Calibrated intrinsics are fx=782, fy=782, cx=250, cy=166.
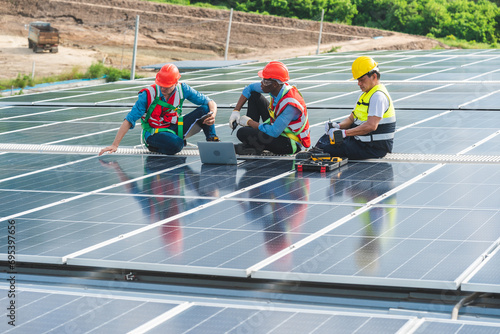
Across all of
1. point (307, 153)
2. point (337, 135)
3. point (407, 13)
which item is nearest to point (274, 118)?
point (307, 153)

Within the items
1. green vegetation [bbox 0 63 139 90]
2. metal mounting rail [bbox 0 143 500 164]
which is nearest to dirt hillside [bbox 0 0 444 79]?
green vegetation [bbox 0 63 139 90]

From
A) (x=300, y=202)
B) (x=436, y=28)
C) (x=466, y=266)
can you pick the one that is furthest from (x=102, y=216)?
(x=436, y=28)

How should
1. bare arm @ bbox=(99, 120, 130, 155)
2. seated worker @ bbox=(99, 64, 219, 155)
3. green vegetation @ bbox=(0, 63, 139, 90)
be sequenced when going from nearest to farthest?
bare arm @ bbox=(99, 120, 130, 155) < seated worker @ bbox=(99, 64, 219, 155) < green vegetation @ bbox=(0, 63, 139, 90)

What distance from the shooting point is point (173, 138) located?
42.0 ft

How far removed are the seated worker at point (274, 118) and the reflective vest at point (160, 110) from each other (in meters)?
0.98

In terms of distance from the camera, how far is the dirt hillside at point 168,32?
2309 inches

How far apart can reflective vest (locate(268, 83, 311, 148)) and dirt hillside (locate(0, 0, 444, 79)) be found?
4341 centimetres

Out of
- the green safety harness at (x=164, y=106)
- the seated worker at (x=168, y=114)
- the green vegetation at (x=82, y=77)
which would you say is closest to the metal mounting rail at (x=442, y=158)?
the seated worker at (x=168, y=114)

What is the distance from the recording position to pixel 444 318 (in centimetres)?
582

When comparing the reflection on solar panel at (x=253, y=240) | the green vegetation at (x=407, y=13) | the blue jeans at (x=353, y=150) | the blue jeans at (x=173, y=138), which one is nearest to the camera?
the reflection on solar panel at (x=253, y=240)

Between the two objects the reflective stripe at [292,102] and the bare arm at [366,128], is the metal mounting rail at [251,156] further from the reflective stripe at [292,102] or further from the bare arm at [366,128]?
the reflective stripe at [292,102]

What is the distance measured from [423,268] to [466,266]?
356 mm

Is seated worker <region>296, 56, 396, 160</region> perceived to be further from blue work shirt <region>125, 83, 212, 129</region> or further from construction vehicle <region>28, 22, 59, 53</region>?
construction vehicle <region>28, 22, 59, 53</region>

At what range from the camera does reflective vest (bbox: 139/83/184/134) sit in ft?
41.6
